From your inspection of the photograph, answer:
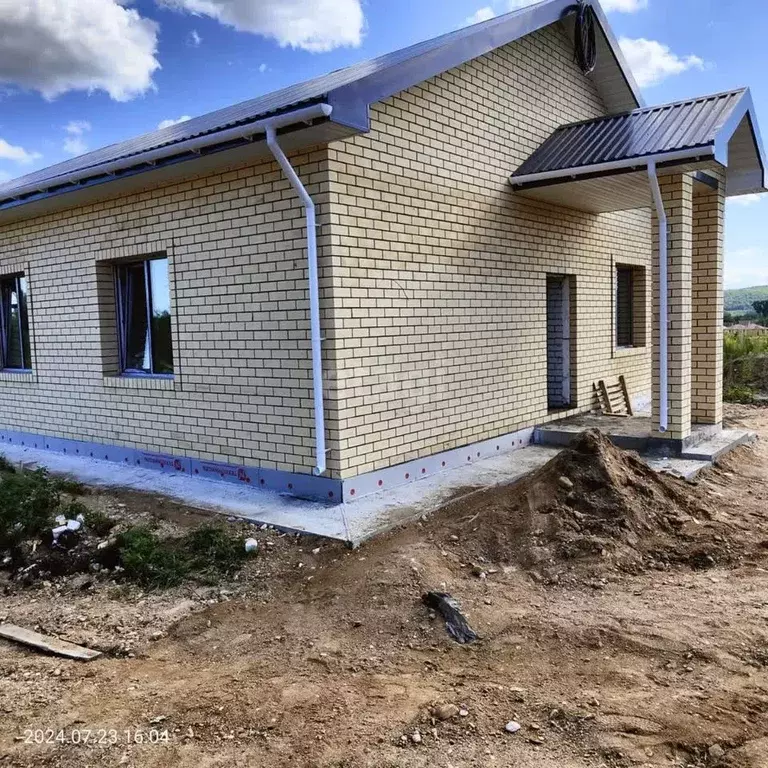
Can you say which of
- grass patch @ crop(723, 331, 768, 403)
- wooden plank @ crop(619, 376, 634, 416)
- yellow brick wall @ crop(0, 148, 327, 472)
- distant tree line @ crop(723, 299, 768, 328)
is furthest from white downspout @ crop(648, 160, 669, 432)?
distant tree line @ crop(723, 299, 768, 328)

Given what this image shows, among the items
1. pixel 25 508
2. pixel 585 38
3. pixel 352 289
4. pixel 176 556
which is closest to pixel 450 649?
pixel 176 556

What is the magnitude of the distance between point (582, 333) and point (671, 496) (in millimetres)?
4267

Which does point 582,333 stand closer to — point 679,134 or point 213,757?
point 679,134

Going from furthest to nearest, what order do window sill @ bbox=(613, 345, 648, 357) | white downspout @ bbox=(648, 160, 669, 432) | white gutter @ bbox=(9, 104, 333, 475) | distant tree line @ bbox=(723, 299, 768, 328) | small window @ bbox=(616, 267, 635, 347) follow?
1. distant tree line @ bbox=(723, 299, 768, 328)
2. small window @ bbox=(616, 267, 635, 347)
3. window sill @ bbox=(613, 345, 648, 357)
4. white downspout @ bbox=(648, 160, 669, 432)
5. white gutter @ bbox=(9, 104, 333, 475)

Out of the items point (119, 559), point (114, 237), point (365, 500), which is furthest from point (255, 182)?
point (119, 559)

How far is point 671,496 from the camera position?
5.85 m

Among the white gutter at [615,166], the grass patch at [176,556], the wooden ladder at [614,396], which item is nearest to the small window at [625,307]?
the wooden ladder at [614,396]

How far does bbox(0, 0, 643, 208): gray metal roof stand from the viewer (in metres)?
5.28

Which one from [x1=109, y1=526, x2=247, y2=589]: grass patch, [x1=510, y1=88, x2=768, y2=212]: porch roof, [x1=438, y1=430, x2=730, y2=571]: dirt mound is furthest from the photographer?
[x1=510, y1=88, x2=768, y2=212]: porch roof

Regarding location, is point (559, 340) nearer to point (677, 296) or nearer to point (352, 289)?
point (677, 296)

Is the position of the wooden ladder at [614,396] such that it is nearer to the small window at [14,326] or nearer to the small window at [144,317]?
the small window at [144,317]

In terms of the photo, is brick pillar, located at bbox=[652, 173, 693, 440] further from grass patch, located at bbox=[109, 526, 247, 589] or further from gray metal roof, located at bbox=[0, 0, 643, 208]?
grass patch, located at bbox=[109, 526, 247, 589]

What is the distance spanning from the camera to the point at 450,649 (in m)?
3.78

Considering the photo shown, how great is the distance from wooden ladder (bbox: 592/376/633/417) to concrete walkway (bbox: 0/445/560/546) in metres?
2.29
